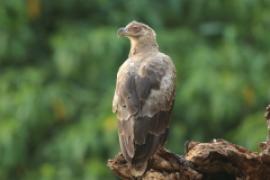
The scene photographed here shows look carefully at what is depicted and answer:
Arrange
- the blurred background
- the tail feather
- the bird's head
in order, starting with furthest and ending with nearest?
1. the blurred background
2. the bird's head
3. the tail feather

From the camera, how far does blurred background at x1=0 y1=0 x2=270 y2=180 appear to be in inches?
540

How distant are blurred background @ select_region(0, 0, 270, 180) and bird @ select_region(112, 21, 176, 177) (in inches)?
169

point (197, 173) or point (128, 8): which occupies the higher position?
point (128, 8)

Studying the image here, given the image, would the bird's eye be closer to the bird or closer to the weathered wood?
the bird

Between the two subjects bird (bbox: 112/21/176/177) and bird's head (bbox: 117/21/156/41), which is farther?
bird's head (bbox: 117/21/156/41)

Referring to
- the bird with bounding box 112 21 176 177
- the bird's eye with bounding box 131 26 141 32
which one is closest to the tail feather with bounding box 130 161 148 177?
the bird with bounding box 112 21 176 177

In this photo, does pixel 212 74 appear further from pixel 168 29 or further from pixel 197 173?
pixel 197 173

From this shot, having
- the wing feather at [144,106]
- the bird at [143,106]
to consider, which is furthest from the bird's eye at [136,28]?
the wing feather at [144,106]

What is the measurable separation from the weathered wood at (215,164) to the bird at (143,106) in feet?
0.44

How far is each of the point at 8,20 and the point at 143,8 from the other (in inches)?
57.2

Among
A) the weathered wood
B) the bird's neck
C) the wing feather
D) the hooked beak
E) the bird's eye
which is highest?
the bird's eye

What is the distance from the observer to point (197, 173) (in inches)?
320

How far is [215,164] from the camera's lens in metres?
8.07

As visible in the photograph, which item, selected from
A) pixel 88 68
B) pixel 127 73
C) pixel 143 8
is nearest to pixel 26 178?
pixel 88 68
